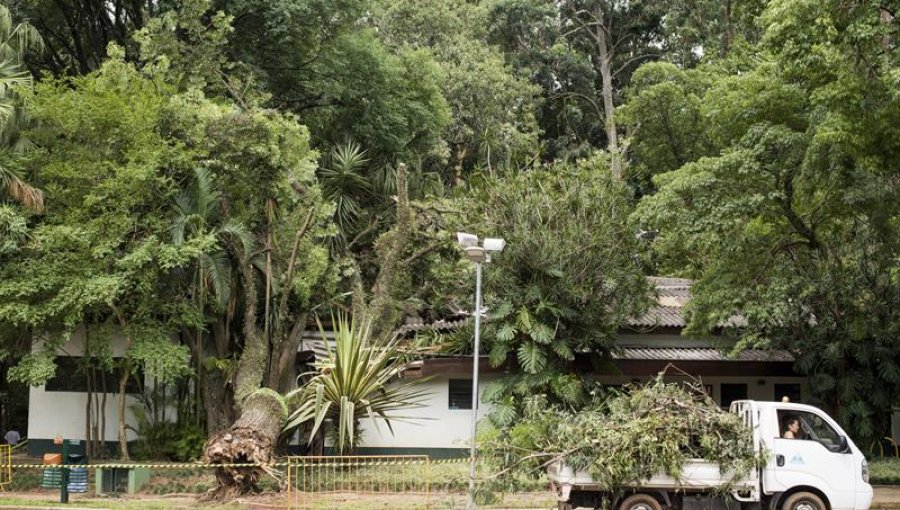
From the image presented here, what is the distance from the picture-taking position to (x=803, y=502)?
50.0 feet

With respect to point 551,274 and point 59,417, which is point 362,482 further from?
point 59,417

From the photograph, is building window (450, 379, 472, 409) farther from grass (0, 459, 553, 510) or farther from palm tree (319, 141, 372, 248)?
palm tree (319, 141, 372, 248)

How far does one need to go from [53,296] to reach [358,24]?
60.1 ft

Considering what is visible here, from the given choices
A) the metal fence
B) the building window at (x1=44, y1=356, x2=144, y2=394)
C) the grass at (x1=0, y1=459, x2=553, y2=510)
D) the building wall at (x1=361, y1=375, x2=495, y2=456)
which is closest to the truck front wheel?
the grass at (x1=0, y1=459, x2=553, y2=510)

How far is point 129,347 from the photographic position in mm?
21719

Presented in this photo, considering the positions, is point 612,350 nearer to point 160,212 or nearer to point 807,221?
point 807,221

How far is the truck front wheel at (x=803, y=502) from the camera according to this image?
599 inches

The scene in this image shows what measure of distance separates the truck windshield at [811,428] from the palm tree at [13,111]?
15489 mm

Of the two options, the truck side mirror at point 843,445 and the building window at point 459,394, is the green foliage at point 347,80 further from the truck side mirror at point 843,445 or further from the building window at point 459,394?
the truck side mirror at point 843,445

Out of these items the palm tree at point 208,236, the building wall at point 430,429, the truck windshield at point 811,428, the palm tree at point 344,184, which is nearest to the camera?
the truck windshield at point 811,428

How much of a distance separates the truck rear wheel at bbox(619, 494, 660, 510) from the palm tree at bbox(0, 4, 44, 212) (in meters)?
13.7

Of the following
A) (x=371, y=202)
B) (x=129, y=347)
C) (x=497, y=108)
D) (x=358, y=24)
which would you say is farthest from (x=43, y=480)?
(x=497, y=108)

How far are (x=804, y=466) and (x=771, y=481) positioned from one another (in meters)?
0.58

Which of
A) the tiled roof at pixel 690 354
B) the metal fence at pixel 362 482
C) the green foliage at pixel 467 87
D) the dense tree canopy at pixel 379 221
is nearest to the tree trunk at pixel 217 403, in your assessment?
the dense tree canopy at pixel 379 221
